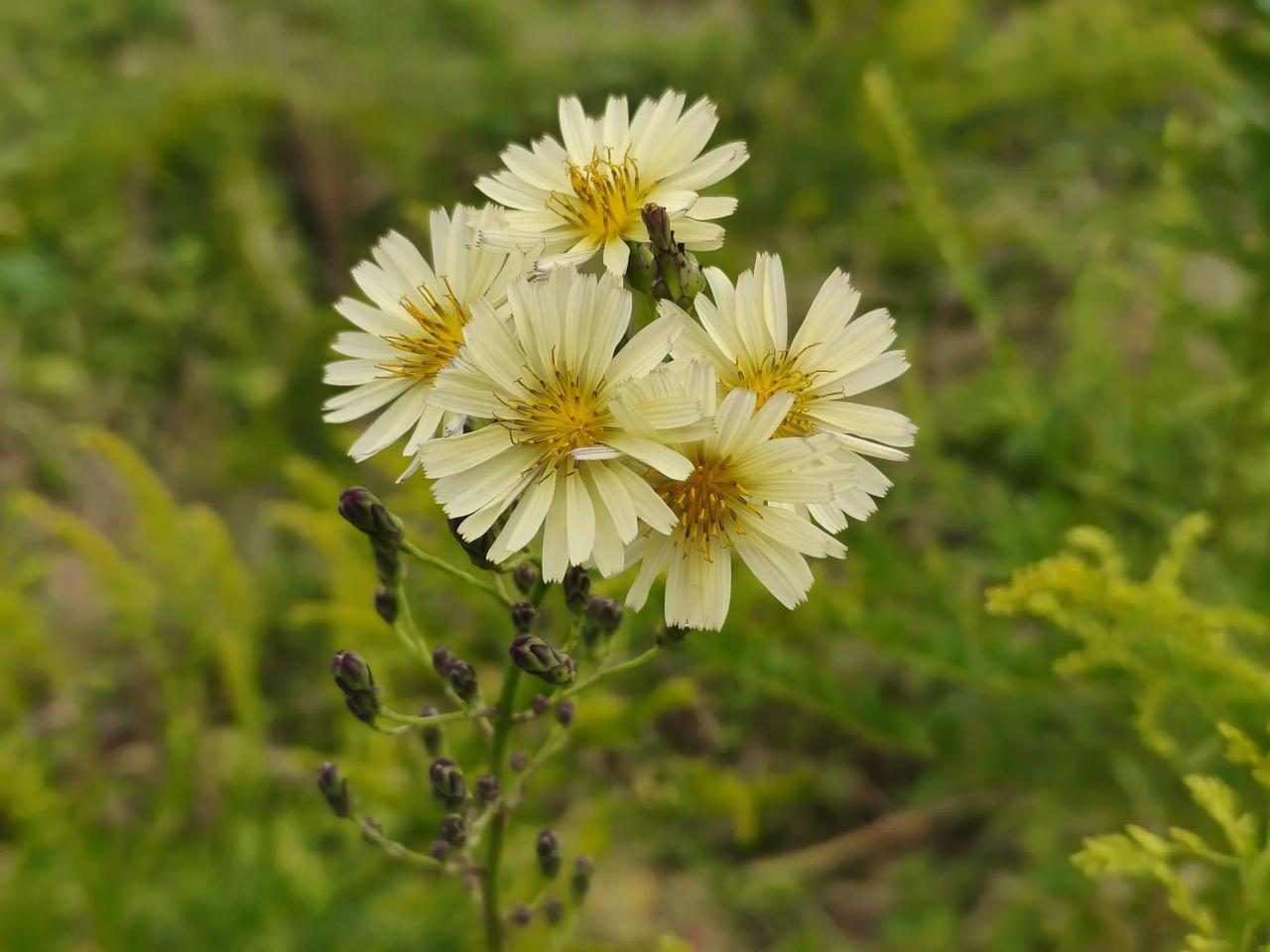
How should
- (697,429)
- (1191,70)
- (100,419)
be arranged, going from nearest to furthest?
(697,429), (1191,70), (100,419)

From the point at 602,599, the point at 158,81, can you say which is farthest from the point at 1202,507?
the point at 158,81

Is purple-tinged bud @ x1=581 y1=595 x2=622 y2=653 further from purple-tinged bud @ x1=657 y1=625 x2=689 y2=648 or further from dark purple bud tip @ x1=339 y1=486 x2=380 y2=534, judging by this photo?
dark purple bud tip @ x1=339 y1=486 x2=380 y2=534

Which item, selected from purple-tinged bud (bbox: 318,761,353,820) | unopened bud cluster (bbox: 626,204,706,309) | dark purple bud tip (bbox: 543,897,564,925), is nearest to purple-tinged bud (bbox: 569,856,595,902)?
dark purple bud tip (bbox: 543,897,564,925)

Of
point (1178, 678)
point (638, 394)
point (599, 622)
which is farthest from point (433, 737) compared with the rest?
point (1178, 678)

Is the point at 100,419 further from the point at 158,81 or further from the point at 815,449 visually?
the point at 815,449

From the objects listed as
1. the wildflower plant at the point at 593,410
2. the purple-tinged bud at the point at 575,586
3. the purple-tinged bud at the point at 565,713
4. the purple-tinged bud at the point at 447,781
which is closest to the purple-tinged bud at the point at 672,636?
the wildflower plant at the point at 593,410

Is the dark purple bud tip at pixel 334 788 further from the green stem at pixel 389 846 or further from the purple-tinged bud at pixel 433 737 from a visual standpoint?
the purple-tinged bud at pixel 433 737
